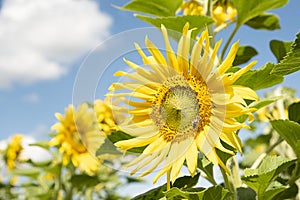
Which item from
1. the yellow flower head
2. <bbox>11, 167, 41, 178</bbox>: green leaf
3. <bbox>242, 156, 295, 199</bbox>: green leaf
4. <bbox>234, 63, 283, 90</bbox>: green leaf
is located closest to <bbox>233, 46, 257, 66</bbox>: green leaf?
<bbox>234, 63, 283, 90</bbox>: green leaf

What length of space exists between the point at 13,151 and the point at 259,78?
252 cm

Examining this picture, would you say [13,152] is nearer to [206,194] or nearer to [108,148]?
[108,148]

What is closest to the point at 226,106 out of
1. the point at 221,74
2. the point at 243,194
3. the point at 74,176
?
the point at 221,74

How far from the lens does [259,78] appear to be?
2.67ft

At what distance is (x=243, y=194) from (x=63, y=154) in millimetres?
1273

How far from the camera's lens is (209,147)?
0.69 meters

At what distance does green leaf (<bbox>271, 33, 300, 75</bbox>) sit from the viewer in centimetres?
66

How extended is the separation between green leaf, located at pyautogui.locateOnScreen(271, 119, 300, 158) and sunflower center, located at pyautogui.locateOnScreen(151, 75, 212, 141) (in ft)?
0.66

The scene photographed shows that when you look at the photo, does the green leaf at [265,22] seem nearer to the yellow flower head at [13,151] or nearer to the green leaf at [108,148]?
the green leaf at [108,148]

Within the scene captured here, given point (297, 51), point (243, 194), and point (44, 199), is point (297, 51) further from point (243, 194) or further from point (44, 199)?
point (44, 199)

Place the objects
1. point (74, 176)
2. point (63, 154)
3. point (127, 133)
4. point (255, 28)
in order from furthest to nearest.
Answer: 1. point (63, 154)
2. point (74, 176)
3. point (255, 28)
4. point (127, 133)

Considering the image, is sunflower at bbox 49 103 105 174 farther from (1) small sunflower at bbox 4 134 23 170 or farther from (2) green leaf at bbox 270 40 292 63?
(1) small sunflower at bbox 4 134 23 170

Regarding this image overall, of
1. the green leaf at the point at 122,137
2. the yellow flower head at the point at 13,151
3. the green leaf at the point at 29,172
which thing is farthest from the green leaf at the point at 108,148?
the yellow flower head at the point at 13,151

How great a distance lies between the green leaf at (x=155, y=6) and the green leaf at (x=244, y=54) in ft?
0.72
